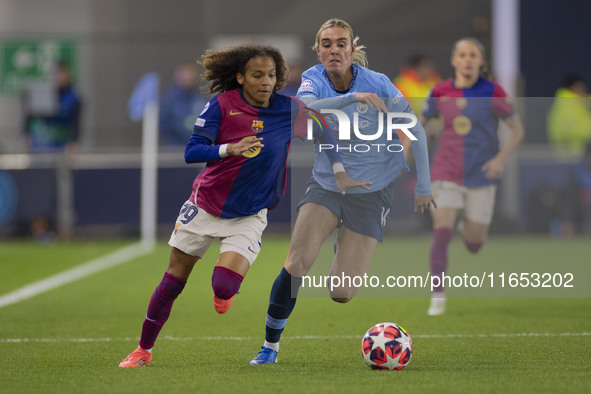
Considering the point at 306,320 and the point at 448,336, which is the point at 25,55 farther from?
the point at 448,336

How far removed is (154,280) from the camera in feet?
38.9

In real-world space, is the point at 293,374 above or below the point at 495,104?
below

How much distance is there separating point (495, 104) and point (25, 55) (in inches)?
590

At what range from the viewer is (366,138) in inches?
272

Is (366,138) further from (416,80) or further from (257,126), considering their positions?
(416,80)

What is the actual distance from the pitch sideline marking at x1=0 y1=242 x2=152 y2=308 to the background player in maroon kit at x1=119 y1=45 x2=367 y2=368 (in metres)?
4.10

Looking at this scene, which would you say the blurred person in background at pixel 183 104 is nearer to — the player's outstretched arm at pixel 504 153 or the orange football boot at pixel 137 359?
the player's outstretched arm at pixel 504 153

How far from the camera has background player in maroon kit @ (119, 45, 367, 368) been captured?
20.3ft

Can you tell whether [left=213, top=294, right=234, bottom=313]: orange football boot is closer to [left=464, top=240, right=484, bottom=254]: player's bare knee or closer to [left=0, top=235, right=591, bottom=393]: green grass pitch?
[left=0, top=235, right=591, bottom=393]: green grass pitch

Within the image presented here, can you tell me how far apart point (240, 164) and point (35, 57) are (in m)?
16.9

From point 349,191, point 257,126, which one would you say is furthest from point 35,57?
point 257,126

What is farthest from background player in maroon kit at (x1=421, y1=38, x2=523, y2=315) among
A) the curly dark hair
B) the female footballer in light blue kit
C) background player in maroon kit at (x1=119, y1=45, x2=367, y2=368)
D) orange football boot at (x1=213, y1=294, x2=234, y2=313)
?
orange football boot at (x1=213, y1=294, x2=234, y2=313)

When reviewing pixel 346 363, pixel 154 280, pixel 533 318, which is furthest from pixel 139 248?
pixel 346 363

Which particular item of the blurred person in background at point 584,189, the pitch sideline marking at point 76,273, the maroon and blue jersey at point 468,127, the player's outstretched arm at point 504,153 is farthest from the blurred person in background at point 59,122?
the player's outstretched arm at point 504,153
